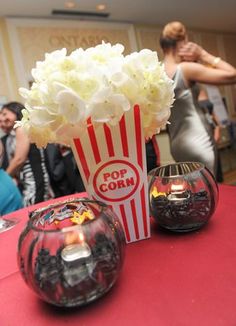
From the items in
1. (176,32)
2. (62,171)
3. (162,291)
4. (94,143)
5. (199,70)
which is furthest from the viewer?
(62,171)

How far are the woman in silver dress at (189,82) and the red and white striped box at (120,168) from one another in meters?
0.79

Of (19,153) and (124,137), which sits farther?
(19,153)

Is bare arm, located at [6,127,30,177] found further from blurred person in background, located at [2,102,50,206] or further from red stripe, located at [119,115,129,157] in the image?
red stripe, located at [119,115,129,157]

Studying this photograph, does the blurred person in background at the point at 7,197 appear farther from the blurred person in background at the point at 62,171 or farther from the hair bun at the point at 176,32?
the hair bun at the point at 176,32

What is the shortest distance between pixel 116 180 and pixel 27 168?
158 centimetres

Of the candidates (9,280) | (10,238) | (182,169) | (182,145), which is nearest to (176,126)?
(182,145)

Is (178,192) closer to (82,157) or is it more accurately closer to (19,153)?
(82,157)

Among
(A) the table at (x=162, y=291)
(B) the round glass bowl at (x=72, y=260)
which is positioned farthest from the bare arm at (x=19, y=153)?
(B) the round glass bowl at (x=72, y=260)

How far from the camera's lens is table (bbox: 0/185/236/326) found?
0.39 m

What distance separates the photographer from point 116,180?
58 cm

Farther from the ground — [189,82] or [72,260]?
[189,82]

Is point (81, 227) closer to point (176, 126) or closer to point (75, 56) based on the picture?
point (75, 56)

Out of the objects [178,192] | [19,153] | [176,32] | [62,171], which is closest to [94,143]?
[178,192]

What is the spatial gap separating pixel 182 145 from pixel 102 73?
987mm
